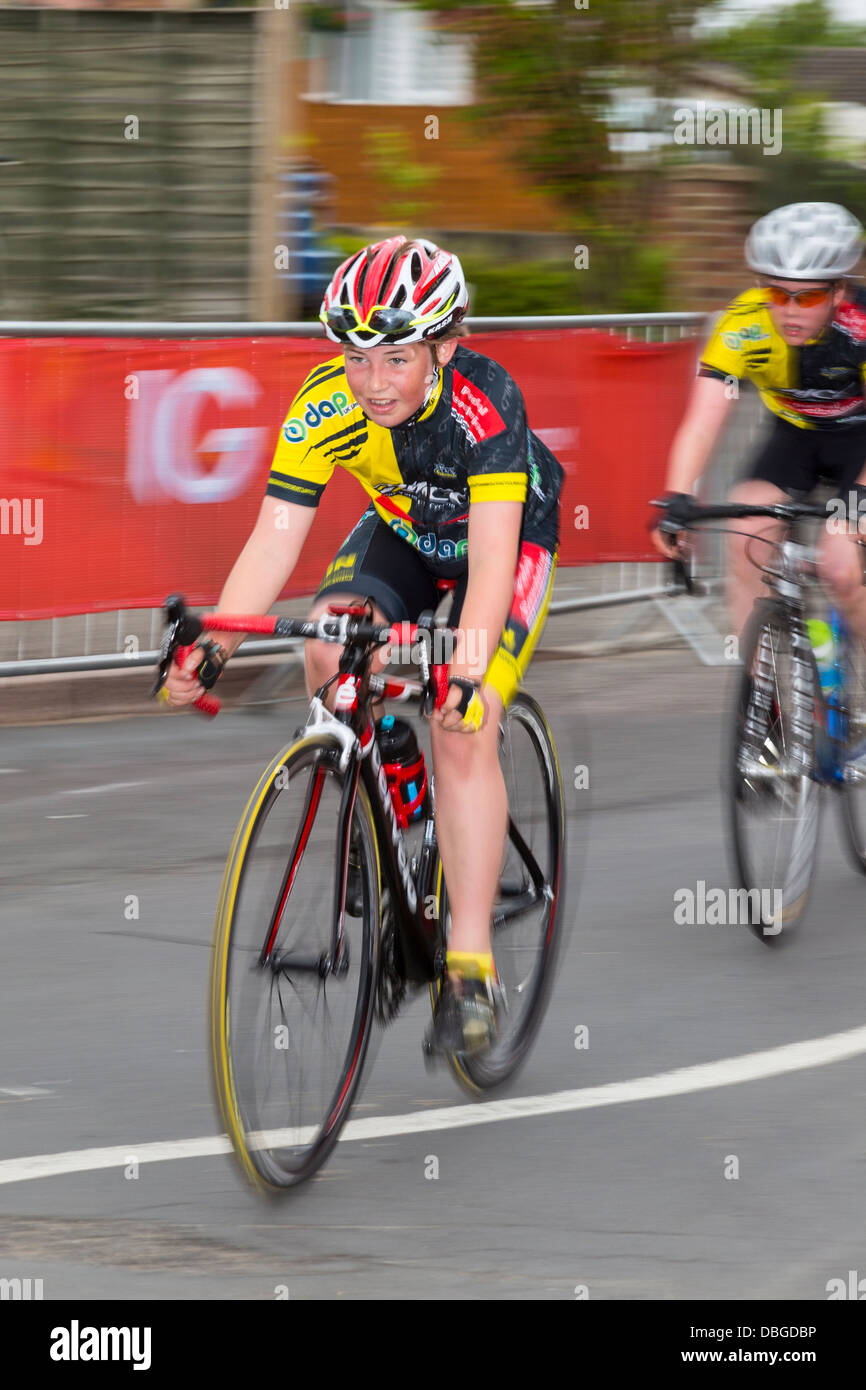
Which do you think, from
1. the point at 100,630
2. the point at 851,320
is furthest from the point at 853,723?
the point at 100,630

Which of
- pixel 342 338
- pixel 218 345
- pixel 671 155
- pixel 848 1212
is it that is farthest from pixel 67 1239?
pixel 671 155

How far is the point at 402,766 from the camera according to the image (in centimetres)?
498

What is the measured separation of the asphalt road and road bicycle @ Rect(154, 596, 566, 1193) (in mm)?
251

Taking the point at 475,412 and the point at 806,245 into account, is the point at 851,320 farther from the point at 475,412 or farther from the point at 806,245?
the point at 475,412

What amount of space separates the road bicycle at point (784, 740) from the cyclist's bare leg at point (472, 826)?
181cm

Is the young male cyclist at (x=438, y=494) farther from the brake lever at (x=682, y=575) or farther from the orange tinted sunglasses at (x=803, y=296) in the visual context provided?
the orange tinted sunglasses at (x=803, y=296)

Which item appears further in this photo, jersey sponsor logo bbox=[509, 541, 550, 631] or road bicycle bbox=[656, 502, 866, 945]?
road bicycle bbox=[656, 502, 866, 945]

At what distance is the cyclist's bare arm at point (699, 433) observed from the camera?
21.9 feet

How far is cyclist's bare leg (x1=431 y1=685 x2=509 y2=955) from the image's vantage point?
483 centimetres

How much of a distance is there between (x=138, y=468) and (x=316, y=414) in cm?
522

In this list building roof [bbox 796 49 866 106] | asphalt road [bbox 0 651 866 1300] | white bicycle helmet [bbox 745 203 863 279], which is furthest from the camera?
building roof [bbox 796 49 866 106]

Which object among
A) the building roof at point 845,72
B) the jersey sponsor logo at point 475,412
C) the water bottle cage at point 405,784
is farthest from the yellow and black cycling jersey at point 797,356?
the building roof at point 845,72

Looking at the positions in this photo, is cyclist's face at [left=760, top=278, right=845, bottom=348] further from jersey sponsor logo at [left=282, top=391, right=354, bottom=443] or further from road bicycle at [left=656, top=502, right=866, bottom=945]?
jersey sponsor logo at [left=282, top=391, right=354, bottom=443]

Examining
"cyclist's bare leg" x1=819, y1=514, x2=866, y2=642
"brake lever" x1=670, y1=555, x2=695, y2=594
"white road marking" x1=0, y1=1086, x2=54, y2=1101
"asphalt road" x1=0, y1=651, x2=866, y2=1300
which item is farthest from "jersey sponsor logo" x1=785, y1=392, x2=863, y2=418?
Answer: "white road marking" x1=0, y1=1086, x2=54, y2=1101
